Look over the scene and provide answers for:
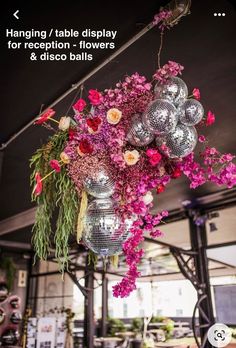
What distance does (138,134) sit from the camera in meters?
1.91

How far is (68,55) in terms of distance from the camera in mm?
2688

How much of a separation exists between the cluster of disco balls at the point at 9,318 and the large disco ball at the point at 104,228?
840cm

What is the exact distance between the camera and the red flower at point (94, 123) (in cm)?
184

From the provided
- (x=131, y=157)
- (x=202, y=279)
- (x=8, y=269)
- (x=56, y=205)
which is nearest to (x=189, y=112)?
(x=131, y=157)

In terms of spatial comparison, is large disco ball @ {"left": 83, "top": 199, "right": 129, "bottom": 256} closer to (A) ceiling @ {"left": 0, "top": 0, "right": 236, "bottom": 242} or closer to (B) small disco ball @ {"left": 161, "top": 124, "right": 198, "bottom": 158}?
(B) small disco ball @ {"left": 161, "top": 124, "right": 198, "bottom": 158}

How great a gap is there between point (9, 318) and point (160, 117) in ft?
30.9

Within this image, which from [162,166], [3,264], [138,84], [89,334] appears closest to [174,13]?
[138,84]

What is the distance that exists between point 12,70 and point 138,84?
1.38 m

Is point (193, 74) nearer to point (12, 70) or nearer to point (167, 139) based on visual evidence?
point (167, 139)

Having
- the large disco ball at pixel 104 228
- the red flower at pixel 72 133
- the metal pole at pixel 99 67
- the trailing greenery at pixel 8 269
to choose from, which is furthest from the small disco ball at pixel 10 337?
the red flower at pixel 72 133

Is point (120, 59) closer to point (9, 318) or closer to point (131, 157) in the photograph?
point (131, 157)

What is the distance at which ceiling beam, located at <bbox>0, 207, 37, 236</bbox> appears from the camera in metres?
6.42

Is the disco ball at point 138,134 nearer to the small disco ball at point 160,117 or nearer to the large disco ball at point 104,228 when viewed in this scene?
the small disco ball at point 160,117

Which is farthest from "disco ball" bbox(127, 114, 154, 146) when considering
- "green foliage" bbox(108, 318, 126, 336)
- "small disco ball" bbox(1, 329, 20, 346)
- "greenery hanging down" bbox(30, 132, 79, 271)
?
"green foliage" bbox(108, 318, 126, 336)
